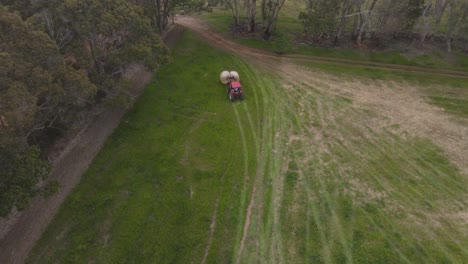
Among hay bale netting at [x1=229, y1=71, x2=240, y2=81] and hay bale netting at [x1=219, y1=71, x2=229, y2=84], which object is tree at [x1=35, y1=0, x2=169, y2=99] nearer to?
hay bale netting at [x1=219, y1=71, x2=229, y2=84]

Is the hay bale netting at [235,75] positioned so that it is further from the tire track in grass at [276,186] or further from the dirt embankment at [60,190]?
the dirt embankment at [60,190]

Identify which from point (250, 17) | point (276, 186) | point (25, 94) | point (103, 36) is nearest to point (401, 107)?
point (276, 186)

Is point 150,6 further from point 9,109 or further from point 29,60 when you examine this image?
point 9,109

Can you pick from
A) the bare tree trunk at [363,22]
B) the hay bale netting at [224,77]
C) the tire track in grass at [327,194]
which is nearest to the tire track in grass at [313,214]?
the tire track in grass at [327,194]

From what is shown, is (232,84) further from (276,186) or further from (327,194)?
(327,194)

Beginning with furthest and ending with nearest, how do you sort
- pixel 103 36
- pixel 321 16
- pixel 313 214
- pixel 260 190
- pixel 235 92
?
pixel 321 16
pixel 235 92
pixel 103 36
pixel 260 190
pixel 313 214

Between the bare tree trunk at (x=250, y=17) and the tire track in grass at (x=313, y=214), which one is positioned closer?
the tire track in grass at (x=313, y=214)
